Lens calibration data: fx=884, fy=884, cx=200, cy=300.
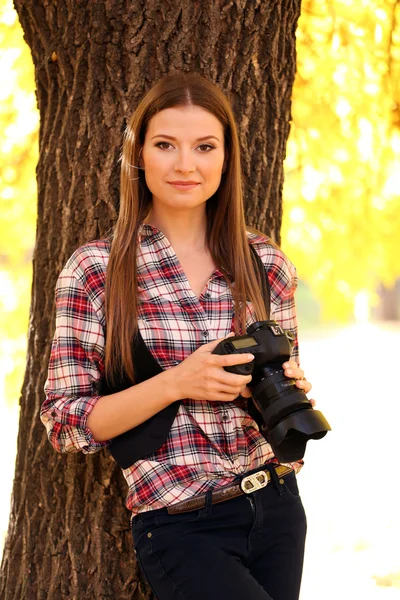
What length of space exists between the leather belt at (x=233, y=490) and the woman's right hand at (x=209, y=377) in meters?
0.24

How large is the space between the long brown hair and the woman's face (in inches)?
1.8

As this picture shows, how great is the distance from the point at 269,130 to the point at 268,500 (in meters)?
1.47

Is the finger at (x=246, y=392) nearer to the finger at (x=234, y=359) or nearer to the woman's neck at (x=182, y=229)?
the finger at (x=234, y=359)

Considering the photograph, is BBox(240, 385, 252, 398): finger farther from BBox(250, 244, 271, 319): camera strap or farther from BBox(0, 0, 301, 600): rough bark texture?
BBox(0, 0, 301, 600): rough bark texture

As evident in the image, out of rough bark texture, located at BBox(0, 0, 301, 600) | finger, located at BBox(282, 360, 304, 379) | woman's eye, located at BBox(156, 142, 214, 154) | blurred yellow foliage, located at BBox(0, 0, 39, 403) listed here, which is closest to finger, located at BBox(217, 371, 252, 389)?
finger, located at BBox(282, 360, 304, 379)

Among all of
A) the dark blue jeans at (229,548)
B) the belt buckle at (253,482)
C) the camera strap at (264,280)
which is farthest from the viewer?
the camera strap at (264,280)

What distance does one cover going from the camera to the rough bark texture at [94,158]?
3084 mm

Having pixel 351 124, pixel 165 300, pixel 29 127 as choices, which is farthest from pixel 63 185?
pixel 351 124

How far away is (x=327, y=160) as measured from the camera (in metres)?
5.18

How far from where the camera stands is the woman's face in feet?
8.45

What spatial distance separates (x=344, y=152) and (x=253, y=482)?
308 centimetres

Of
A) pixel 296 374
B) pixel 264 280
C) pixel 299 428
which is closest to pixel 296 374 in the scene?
pixel 296 374

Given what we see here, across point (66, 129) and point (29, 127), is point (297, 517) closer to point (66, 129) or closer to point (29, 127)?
point (66, 129)

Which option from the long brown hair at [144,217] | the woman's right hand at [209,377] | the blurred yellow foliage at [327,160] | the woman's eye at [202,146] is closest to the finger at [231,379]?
the woman's right hand at [209,377]
